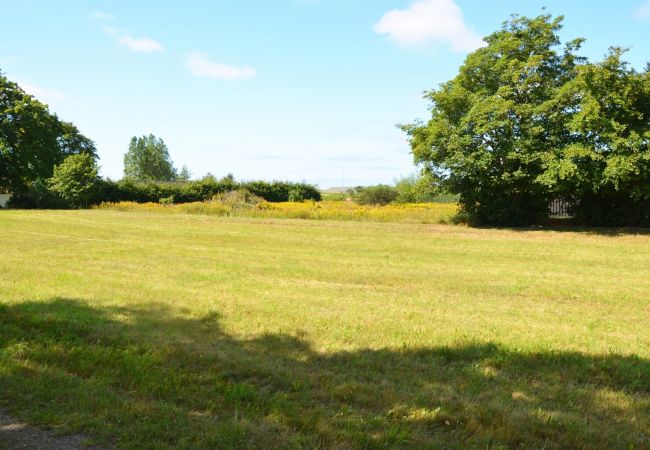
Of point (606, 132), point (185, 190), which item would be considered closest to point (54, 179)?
point (185, 190)

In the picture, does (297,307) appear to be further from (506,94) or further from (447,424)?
(506,94)

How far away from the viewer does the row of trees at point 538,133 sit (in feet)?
57.6

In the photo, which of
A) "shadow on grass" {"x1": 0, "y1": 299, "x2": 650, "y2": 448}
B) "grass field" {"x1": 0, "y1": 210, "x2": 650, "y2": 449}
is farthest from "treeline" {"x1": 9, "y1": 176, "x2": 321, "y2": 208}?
"shadow on grass" {"x1": 0, "y1": 299, "x2": 650, "y2": 448}

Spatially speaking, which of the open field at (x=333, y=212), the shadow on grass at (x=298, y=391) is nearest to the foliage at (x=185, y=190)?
the open field at (x=333, y=212)

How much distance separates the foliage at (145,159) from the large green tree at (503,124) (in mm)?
67822

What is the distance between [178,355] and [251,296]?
2788 mm

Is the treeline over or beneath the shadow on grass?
over

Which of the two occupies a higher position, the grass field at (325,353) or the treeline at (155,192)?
the treeline at (155,192)

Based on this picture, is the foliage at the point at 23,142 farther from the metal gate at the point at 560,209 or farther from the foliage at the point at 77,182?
the metal gate at the point at 560,209

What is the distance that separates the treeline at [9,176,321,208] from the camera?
3991 centimetres

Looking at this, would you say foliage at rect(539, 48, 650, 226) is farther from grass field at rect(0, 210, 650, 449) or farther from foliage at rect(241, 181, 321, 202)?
foliage at rect(241, 181, 321, 202)

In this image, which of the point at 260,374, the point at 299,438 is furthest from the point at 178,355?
the point at 299,438

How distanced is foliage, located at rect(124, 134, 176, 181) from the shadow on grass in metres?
80.1

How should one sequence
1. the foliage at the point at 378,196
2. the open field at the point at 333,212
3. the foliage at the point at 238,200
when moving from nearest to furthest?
the open field at the point at 333,212 → the foliage at the point at 238,200 → the foliage at the point at 378,196
